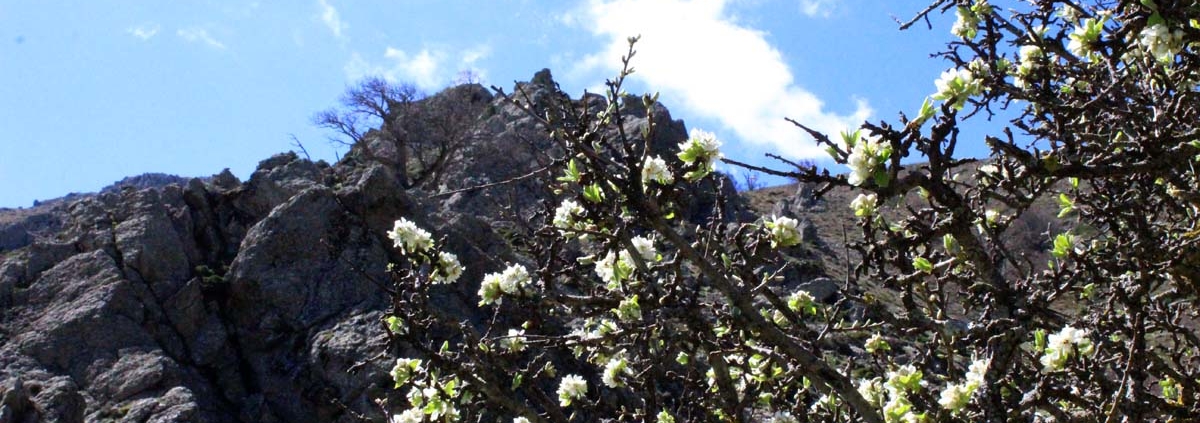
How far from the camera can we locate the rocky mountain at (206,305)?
11.2 m

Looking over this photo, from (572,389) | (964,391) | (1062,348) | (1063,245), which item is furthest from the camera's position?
(572,389)

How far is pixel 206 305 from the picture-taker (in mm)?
13461

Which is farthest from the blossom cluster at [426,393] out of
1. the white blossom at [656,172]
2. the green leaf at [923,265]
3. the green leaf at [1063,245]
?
the green leaf at [1063,245]

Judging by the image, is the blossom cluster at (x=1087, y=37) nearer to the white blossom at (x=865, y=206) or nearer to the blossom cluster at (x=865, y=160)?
the white blossom at (x=865, y=206)

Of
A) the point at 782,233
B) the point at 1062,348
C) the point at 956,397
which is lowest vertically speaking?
the point at 956,397

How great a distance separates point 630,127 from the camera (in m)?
25.4

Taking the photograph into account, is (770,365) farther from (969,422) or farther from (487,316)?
(487,316)

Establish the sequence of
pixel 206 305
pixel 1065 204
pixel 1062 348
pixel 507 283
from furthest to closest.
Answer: pixel 206 305, pixel 1065 204, pixel 507 283, pixel 1062 348

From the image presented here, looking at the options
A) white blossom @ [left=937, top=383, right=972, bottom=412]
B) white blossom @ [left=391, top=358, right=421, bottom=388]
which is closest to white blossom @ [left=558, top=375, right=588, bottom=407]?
white blossom @ [left=391, top=358, right=421, bottom=388]

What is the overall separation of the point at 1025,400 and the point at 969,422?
25cm

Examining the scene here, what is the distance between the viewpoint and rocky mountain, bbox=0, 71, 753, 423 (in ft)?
36.8

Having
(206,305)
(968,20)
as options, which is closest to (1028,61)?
(968,20)

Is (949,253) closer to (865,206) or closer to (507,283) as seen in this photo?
(865,206)

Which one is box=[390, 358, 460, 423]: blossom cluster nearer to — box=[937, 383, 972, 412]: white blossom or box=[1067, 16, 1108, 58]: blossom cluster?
box=[937, 383, 972, 412]: white blossom
